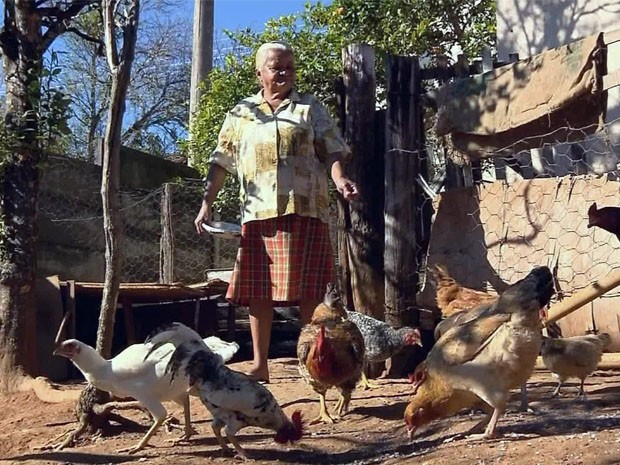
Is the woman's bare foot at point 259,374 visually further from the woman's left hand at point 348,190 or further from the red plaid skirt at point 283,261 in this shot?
the woman's left hand at point 348,190

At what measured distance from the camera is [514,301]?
429 cm

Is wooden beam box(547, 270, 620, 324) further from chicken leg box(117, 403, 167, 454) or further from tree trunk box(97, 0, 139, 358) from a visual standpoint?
tree trunk box(97, 0, 139, 358)

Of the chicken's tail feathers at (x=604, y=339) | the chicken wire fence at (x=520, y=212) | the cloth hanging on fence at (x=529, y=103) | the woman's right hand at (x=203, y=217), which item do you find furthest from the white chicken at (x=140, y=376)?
the cloth hanging on fence at (x=529, y=103)

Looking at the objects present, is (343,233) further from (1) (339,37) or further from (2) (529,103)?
(1) (339,37)

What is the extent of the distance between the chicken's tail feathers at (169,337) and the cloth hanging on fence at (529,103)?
245 centimetres

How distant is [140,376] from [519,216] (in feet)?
9.21

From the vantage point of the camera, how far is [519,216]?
20.0 feet

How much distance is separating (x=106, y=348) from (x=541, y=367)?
3.09 m

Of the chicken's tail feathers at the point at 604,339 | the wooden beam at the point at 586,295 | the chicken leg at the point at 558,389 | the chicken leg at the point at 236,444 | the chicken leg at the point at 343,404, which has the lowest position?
the chicken leg at the point at 236,444

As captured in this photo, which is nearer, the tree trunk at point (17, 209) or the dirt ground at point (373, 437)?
the dirt ground at point (373, 437)

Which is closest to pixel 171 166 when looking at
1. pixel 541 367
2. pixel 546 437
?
pixel 541 367

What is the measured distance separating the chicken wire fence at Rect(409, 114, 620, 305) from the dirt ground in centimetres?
79

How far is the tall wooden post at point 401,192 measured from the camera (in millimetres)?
6254

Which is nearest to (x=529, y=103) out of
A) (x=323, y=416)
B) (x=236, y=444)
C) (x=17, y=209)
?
(x=323, y=416)
